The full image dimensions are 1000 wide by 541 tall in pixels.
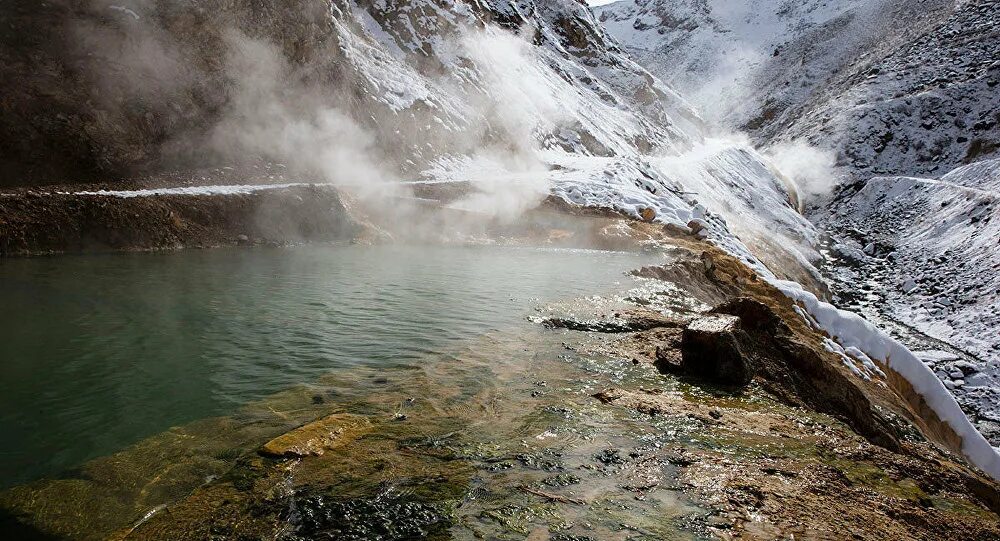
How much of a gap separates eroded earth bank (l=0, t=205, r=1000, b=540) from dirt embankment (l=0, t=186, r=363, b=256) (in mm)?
15005

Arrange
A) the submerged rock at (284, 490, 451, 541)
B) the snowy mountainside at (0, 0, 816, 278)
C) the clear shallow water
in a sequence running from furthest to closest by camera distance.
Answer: the snowy mountainside at (0, 0, 816, 278) → the clear shallow water → the submerged rock at (284, 490, 451, 541)

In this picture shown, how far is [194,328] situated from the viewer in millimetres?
10055

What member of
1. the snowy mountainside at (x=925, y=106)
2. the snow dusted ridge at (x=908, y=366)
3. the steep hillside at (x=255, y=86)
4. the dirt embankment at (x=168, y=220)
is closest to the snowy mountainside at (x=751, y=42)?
the snowy mountainside at (x=925, y=106)

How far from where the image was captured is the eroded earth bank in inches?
169

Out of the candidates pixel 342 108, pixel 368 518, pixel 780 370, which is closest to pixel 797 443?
pixel 780 370

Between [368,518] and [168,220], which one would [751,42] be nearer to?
[168,220]

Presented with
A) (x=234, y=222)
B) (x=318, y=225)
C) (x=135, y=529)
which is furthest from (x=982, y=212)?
(x=135, y=529)

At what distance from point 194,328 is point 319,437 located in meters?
5.90

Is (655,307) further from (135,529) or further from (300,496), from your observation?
(135,529)

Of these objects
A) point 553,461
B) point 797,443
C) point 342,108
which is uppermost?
point 342,108

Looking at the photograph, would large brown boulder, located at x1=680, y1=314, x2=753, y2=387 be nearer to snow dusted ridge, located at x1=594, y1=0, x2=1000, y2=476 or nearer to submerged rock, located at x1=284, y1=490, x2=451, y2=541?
snow dusted ridge, located at x1=594, y1=0, x2=1000, y2=476

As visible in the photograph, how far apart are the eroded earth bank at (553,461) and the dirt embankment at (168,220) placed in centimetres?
1501

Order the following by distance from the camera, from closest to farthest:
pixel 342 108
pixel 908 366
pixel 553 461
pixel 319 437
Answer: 1. pixel 553 461
2. pixel 319 437
3. pixel 908 366
4. pixel 342 108

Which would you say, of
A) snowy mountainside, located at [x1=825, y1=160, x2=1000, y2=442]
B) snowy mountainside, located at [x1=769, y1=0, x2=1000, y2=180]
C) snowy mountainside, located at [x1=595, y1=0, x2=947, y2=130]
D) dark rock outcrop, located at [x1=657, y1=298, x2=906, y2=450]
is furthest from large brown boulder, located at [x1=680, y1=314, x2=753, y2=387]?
snowy mountainside, located at [x1=595, y1=0, x2=947, y2=130]
